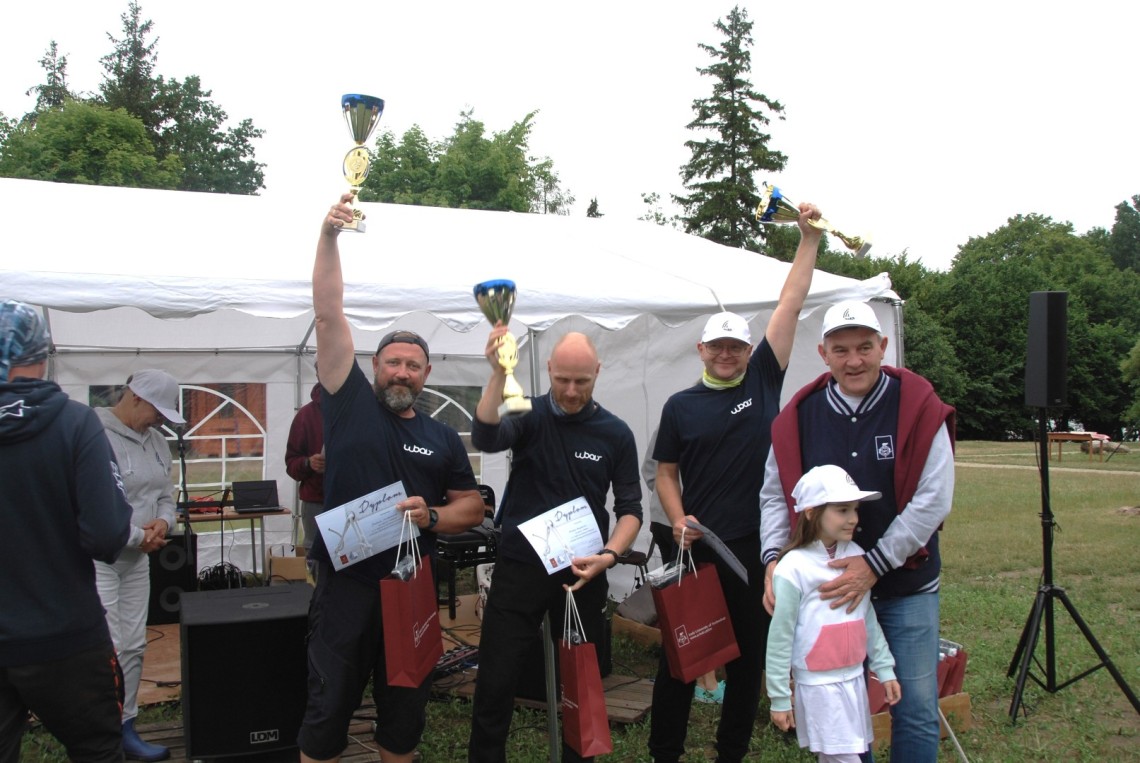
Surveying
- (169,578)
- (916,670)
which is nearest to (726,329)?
(916,670)

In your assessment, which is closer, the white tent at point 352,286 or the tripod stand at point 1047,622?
the white tent at point 352,286

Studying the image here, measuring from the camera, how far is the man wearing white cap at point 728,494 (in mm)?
3453

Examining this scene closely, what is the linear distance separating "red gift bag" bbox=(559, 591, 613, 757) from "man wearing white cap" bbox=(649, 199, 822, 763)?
1.34 feet

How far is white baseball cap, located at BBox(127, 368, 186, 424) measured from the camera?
3982 millimetres

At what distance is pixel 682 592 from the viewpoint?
128 inches

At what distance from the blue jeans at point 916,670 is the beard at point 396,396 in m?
1.77

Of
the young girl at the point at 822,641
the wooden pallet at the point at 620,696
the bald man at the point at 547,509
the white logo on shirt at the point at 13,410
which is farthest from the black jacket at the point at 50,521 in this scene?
the wooden pallet at the point at 620,696

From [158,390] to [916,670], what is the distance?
3.31m

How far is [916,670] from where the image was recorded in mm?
2887

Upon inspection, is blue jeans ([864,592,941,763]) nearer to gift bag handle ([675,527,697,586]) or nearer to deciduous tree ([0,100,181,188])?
gift bag handle ([675,527,697,586])

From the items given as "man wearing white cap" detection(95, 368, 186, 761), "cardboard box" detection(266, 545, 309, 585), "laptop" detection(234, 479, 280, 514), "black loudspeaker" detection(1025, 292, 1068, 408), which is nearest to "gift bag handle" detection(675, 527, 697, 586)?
"man wearing white cap" detection(95, 368, 186, 761)

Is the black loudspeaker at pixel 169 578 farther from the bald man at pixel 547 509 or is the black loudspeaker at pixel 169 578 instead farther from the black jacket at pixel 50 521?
the black jacket at pixel 50 521

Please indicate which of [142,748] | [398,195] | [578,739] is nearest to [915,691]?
[578,739]

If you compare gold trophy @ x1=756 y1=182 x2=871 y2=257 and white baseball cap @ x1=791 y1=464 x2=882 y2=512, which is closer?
white baseball cap @ x1=791 y1=464 x2=882 y2=512
